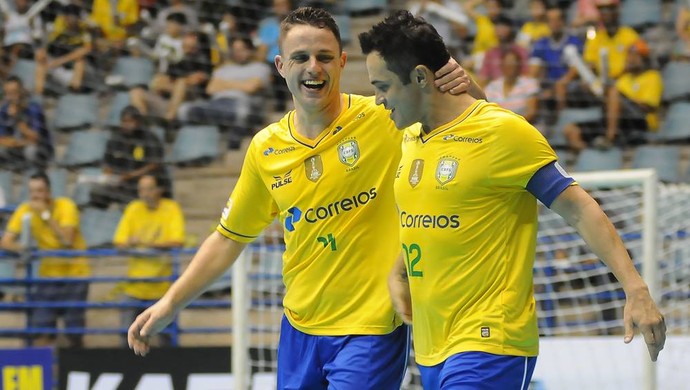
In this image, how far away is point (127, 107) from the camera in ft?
37.9

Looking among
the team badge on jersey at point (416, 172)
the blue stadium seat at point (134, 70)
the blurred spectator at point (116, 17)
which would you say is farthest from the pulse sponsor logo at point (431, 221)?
the blurred spectator at point (116, 17)


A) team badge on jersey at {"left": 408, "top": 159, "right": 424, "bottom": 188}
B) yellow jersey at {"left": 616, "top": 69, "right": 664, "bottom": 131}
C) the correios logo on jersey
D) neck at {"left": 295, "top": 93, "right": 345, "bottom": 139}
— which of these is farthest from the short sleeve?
yellow jersey at {"left": 616, "top": 69, "right": 664, "bottom": 131}

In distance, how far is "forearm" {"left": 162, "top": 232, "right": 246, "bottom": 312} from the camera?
4766 mm

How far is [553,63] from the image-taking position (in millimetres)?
11125

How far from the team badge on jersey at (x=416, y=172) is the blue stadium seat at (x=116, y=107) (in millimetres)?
8167

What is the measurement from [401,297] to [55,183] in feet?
26.8

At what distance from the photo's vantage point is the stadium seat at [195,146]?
1187cm

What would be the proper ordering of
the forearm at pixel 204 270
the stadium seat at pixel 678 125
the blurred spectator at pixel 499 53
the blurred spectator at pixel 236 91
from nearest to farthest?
1. the forearm at pixel 204 270
2. the stadium seat at pixel 678 125
3. the blurred spectator at pixel 499 53
4. the blurred spectator at pixel 236 91

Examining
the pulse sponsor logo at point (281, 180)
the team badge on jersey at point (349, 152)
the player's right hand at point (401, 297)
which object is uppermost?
the team badge on jersey at point (349, 152)

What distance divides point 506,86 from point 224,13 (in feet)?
10.6

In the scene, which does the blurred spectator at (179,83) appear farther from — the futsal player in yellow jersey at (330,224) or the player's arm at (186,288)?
the futsal player in yellow jersey at (330,224)

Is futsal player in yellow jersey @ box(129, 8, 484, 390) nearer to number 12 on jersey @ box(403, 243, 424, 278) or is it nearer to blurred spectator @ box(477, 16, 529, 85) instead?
number 12 on jersey @ box(403, 243, 424, 278)

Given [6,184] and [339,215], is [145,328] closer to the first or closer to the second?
[339,215]

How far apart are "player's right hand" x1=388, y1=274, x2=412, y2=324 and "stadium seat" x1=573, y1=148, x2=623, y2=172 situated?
256 inches
